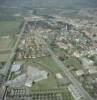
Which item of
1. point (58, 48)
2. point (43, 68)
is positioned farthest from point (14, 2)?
point (43, 68)

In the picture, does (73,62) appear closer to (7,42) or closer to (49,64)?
(49,64)

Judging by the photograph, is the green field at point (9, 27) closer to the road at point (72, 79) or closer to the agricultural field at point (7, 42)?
the agricultural field at point (7, 42)

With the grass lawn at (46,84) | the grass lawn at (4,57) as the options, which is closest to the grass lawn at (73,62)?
the grass lawn at (46,84)

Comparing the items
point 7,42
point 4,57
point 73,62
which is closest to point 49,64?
point 73,62

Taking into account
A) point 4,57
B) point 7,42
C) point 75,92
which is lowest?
point 75,92

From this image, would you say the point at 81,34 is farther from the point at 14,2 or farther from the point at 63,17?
the point at 14,2
